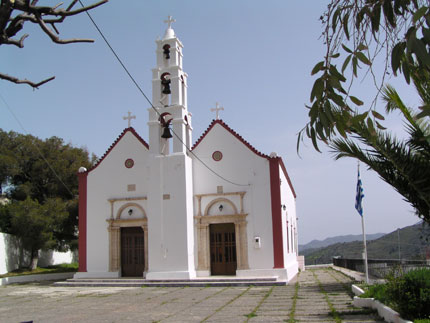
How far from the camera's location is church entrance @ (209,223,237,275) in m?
20.4

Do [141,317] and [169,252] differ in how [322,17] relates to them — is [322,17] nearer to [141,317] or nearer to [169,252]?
[141,317]

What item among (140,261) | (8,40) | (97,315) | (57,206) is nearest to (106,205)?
(140,261)

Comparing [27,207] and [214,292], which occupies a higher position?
[27,207]

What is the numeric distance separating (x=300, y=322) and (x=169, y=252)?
36.6 ft

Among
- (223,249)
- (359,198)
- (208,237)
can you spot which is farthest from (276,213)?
(359,198)

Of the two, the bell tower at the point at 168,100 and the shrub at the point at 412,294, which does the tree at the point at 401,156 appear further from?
the bell tower at the point at 168,100

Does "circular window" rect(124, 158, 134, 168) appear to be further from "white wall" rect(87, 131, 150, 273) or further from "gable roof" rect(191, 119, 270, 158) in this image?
"gable roof" rect(191, 119, 270, 158)

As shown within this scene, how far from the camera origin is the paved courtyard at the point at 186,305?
1018cm

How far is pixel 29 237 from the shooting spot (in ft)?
83.1

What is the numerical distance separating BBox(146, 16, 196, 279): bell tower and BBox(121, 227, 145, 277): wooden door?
1.77 meters

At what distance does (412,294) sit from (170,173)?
1368cm

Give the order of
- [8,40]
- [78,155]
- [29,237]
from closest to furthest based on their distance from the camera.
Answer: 1. [8,40]
2. [29,237]
3. [78,155]

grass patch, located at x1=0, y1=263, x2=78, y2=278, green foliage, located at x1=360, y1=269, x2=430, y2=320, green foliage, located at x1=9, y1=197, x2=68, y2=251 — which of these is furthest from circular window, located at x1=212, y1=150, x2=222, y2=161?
green foliage, located at x1=360, y1=269, x2=430, y2=320

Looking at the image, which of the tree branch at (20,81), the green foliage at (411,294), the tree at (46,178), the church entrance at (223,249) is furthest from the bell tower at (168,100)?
the tree branch at (20,81)
